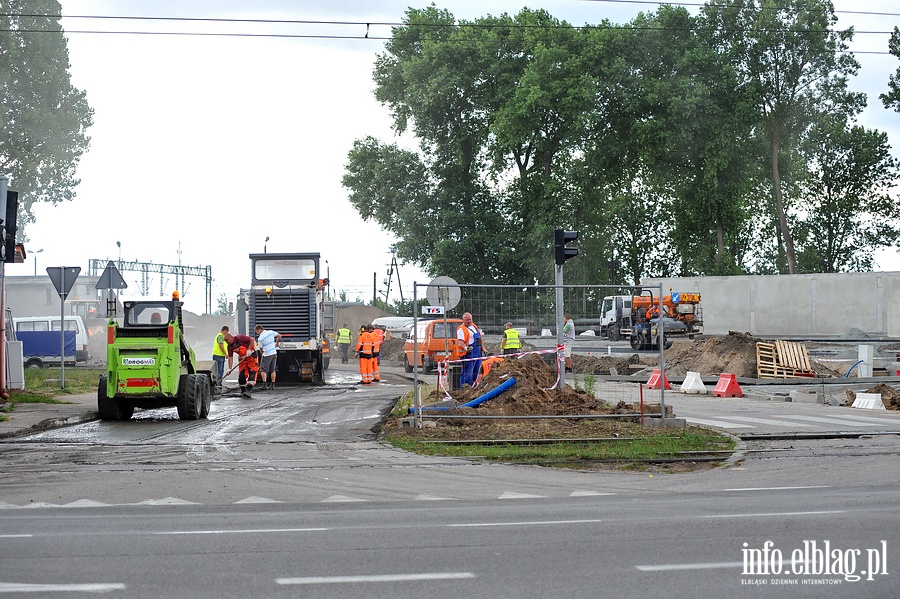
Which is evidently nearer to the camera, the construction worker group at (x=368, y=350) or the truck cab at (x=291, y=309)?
the construction worker group at (x=368, y=350)

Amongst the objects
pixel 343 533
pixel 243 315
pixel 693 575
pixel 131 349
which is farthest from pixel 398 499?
pixel 243 315

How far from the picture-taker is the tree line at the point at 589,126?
52.1m

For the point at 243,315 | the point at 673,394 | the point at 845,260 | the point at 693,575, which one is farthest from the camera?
the point at 845,260

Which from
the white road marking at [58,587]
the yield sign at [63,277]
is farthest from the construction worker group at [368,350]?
the white road marking at [58,587]

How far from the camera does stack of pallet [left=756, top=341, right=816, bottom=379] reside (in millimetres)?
27531

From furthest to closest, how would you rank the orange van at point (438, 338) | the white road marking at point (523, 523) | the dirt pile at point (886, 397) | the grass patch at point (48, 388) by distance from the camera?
1. the grass patch at point (48, 388)
2. the dirt pile at point (886, 397)
3. the orange van at point (438, 338)
4. the white road marking at point (523, 523)

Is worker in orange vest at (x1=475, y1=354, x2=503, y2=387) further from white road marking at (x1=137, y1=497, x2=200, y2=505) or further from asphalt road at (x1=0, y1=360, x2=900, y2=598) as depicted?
white road marking at (x1=137, y1=497, x2=200, y2=505)

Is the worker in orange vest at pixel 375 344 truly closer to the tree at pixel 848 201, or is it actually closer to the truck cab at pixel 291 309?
the truck cab at pixel 291 309

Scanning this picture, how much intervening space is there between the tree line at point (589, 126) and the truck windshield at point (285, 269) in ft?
74.8

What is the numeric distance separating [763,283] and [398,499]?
44.0m

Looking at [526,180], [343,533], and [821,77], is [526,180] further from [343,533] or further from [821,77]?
[343,533]

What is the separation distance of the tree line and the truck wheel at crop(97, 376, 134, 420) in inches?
1342

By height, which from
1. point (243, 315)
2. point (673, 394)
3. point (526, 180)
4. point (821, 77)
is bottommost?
point (673, 394)

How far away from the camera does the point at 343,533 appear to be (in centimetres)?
779
